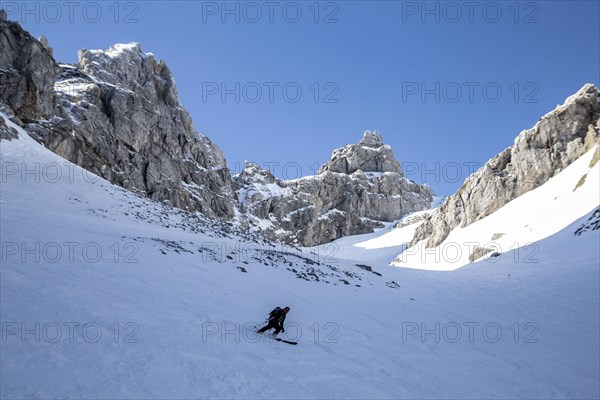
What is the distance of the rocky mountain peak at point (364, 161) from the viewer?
499ft

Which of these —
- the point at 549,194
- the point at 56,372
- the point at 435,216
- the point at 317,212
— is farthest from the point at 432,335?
the point at 317,212

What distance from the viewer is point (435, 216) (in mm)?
82188

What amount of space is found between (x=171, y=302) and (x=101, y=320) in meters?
2.56

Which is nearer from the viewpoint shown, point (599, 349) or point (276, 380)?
point (276, 380)

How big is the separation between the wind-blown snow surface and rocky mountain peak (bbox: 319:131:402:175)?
128724mm

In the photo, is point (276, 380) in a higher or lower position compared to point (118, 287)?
lower

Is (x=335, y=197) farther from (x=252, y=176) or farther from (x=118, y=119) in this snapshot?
(x=118, y=119)

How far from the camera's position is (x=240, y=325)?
10320 mm

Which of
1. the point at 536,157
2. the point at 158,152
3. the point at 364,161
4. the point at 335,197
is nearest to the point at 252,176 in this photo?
the point at 335,197

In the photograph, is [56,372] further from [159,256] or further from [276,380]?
[159,256]

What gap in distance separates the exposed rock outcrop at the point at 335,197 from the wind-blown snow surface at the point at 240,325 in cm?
7592

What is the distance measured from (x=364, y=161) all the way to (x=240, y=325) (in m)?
147

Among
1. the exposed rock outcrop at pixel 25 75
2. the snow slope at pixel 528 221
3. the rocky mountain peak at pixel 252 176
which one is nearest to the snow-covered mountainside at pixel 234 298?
the exposed rock outcrop at pixel 25 75

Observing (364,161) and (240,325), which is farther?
(364,161)
